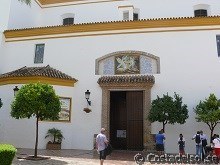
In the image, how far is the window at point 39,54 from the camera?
20.2 m

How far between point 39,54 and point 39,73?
8.56 feet

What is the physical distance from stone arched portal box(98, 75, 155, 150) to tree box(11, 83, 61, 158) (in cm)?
485

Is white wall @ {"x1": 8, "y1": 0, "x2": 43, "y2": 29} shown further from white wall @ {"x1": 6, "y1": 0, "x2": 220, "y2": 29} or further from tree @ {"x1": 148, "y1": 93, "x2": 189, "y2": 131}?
tree @ {"x1": 148, "y1": 93, "x2": 189, "y2": 131}

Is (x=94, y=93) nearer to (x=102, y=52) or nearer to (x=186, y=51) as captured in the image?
(x=102, y=52)

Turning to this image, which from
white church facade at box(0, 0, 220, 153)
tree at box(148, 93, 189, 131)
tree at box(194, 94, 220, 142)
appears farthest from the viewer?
white church facade at box(0, 0, 220, 153)

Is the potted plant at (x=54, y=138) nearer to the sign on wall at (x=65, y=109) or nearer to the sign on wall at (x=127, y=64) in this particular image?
the sign on wall at (x=65, y=109)

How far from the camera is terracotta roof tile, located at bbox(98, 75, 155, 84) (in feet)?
58.2

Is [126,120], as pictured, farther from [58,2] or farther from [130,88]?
[58,2]

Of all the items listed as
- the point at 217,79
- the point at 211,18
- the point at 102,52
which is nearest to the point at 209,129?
the point at 217,79

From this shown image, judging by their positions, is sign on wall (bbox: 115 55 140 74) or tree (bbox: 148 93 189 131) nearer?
tree (bbox: 148 93 189 131)

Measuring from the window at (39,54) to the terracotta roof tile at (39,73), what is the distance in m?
0.89

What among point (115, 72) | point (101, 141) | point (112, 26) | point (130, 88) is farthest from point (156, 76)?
point (101, 141)

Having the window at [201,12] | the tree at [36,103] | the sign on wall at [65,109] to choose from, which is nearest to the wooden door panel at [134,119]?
the sign on wall at [65,109]

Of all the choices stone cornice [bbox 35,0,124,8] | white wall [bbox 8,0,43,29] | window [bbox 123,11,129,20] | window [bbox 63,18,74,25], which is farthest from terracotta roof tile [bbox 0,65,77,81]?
stone cornice [bbox 35,0,124,8]
